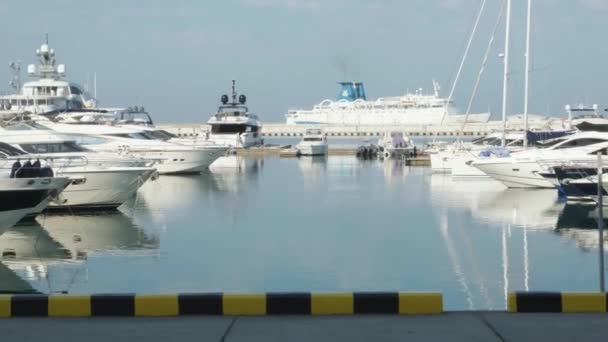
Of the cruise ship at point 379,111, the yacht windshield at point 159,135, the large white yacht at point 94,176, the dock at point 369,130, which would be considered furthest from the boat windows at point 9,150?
the cruise ship at point 379,111

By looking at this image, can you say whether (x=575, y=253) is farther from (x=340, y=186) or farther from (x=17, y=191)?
(x=340, y=186)

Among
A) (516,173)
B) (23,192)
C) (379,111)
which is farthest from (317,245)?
(379,111)

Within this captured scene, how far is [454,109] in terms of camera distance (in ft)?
530

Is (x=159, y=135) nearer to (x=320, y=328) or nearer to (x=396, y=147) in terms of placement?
(x=396, y=147)

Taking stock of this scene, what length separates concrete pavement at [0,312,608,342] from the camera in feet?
27.2

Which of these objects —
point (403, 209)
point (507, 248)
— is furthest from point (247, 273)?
point (403, 209)

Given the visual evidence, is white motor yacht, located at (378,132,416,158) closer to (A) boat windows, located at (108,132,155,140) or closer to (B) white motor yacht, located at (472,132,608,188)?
(A) boat windows, located at (108,132,155,140)

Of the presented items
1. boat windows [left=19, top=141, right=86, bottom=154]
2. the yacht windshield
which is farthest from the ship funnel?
boat windows [left=19, top=141, right=86, bottom=154]

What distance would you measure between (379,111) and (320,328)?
148313 millimetres

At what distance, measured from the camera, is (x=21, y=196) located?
60.3 ft

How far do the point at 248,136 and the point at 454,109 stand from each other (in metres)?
91.8

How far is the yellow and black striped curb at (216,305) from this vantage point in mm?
9219

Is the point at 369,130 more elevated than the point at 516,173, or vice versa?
the point at 369,130

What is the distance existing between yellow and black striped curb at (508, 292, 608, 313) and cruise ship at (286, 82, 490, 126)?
136588mm
